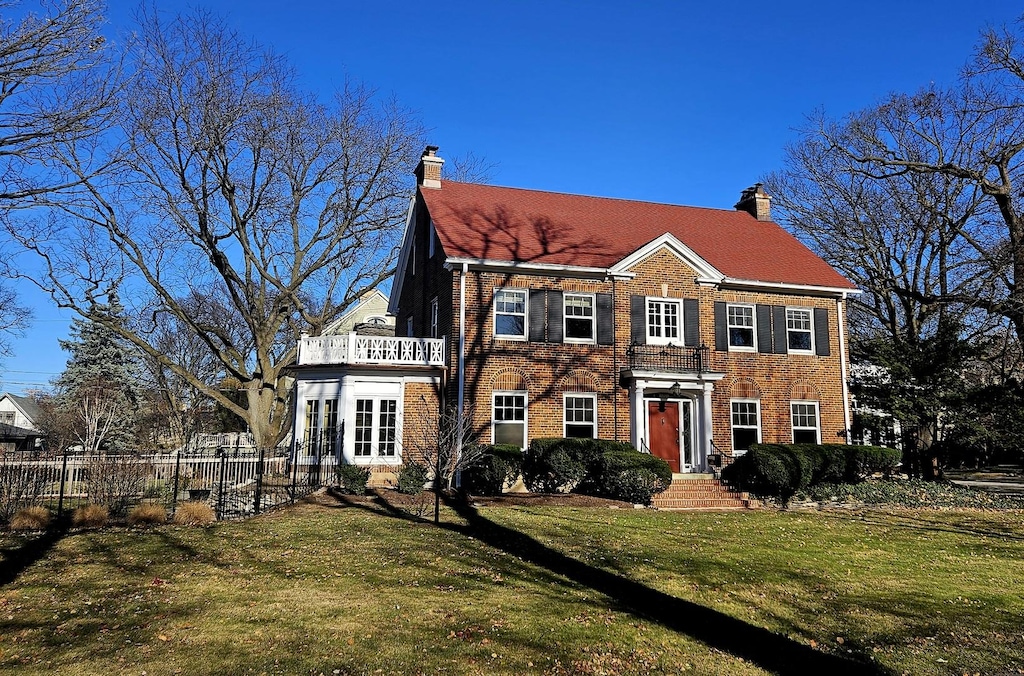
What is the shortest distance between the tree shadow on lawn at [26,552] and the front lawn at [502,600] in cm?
6

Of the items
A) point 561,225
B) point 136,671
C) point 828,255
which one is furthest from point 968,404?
point 136,671

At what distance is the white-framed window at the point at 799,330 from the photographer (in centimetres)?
2267

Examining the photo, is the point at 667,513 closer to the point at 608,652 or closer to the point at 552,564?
the point at 552,564

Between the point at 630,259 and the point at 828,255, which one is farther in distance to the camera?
the point at 828,255

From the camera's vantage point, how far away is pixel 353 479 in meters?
17.3

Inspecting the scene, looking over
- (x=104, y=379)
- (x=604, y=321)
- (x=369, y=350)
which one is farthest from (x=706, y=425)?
(x=104, y=379)

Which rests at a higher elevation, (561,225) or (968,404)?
(561,225)

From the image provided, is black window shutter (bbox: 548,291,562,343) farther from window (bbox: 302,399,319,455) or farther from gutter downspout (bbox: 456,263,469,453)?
window (bbox: 302,399,319,455)

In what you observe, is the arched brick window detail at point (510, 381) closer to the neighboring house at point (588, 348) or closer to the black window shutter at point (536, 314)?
the neighboring house at point (588, 348)

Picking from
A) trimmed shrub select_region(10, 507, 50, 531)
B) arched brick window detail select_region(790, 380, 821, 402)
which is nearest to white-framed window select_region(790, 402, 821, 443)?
arched brick window detail select_region(790, 380, 821, 402)

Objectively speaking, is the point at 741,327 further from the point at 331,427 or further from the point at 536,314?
the point at 331,427

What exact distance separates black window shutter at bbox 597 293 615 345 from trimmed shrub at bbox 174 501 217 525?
11467mm

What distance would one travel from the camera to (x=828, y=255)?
30.5 m

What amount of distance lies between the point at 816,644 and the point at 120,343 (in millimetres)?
41924
